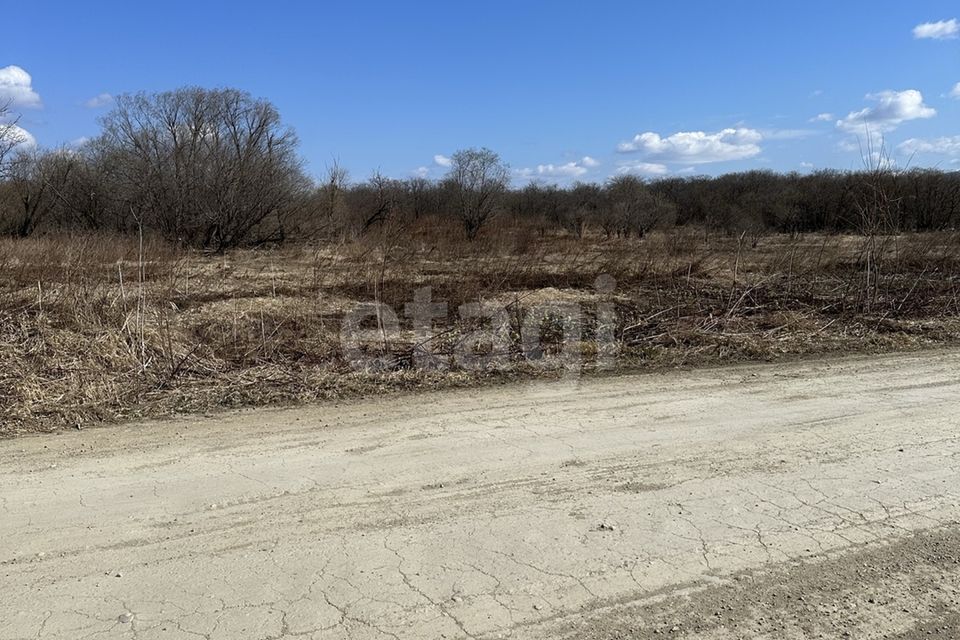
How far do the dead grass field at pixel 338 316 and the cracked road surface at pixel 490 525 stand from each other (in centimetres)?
119

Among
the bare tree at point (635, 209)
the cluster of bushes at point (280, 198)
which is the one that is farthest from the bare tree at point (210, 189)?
the bare tree at point (635, 209)

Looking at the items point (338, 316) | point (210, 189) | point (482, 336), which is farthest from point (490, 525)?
point (210, 189)

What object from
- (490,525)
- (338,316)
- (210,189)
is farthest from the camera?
(210,189)

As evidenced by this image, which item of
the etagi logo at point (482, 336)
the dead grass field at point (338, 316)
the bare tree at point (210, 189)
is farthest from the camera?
the bare tree at point (210, 189)

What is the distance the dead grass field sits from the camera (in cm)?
699

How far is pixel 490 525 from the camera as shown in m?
3.80

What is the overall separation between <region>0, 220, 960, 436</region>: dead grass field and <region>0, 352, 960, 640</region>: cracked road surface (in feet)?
3.90

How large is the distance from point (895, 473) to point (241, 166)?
27389 millimetres

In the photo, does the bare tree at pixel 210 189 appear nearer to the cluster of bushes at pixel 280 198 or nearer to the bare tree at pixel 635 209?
the cluster of bushes at pixel 280 198

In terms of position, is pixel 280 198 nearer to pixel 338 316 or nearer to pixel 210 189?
pixel 210 189

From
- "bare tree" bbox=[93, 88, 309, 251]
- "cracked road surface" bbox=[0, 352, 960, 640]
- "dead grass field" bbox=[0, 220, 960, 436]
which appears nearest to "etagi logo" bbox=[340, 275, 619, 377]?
"dead grass field" bbox=[0, 220, 960, 436]

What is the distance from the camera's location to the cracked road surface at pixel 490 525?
9.67ft

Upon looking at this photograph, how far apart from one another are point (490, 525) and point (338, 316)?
7.80 meters

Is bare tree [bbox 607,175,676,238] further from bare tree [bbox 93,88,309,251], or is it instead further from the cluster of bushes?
bare tree [bbox 93,88,309,251]
